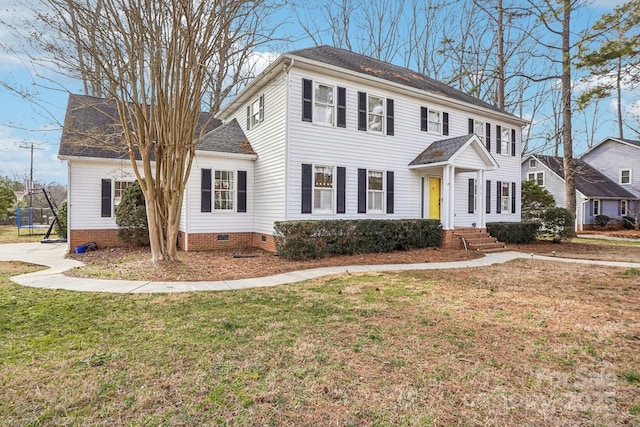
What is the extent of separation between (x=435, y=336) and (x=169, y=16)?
8.25m

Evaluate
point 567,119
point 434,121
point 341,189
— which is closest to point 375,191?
point 341,189

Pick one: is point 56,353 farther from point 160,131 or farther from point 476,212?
point 476,212

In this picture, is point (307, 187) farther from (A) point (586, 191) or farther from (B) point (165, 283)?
(A) point (586, 191)

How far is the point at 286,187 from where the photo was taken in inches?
415

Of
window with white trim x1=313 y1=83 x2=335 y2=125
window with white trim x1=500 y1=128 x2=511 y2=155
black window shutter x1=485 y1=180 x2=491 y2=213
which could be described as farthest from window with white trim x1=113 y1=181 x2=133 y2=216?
window with white trim x1=500 y1=128 x2=511 y2=155

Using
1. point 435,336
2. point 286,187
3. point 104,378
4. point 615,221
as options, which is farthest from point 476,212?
point 615,221

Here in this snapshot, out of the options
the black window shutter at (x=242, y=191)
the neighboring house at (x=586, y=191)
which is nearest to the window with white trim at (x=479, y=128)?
the black window shutter at (x=242, y=191)

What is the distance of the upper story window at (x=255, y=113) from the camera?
12352mm

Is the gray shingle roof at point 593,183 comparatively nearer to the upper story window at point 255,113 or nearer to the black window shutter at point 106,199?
the upper story window at point 255,113

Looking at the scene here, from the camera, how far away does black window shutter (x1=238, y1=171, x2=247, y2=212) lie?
1239cm

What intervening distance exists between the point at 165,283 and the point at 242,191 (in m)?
6.03

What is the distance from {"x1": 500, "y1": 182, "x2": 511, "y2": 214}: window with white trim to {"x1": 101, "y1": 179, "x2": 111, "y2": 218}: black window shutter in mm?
16709

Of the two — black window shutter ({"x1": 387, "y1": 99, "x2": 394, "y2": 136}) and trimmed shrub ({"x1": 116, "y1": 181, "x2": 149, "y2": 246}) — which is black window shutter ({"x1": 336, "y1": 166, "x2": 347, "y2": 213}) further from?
trimmed shrub ({"x1": 116, "y1": 181, "x2": 149, "y2": 246})

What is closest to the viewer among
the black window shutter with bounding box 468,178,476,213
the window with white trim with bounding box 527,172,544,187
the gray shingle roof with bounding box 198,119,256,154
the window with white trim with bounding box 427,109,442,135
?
the gray shingle roof with bounding box 198,119,256,154
